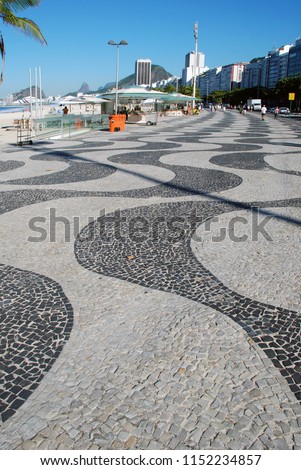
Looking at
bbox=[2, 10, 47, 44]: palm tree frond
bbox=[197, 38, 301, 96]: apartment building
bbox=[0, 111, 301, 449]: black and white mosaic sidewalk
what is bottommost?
bbox=[0, 111, 301, 449]: black and white mosaic sidewalk

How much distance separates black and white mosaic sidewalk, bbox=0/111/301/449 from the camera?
235 cm

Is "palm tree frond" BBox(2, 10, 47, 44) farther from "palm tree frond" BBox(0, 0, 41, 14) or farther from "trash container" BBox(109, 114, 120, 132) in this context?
"trash container" BBox(109, 114, 120, 132)

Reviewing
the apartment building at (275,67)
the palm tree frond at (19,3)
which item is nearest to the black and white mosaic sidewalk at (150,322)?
the palm tree frond at (19,3)

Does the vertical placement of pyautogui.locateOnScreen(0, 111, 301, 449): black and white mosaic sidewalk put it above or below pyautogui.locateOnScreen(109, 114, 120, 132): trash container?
below

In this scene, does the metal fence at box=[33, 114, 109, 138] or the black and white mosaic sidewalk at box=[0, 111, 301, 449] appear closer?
the black and white mosaic sidewalk at box=[0, 111, 301, 449]

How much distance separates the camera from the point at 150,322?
3.40 meters

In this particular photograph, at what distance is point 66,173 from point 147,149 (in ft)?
17.7

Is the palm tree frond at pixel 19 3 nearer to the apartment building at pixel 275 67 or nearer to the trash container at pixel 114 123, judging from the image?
the trash container at pixel 114 123

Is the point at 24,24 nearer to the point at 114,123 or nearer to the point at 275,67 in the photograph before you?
the point at 114,123

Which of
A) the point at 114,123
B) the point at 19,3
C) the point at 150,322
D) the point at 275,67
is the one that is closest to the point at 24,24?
the point at 19,3

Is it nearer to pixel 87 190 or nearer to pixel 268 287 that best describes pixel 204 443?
pixel 268 287

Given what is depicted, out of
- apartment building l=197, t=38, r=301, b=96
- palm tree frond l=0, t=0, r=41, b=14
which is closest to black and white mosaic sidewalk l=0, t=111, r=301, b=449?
palm tree frond l=0, t=0, r=41, b=14

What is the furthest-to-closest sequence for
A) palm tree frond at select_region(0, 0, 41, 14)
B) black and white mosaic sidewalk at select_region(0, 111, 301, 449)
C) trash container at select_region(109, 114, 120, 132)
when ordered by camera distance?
trash container at select_region(109, 114, 120, 132), palm tree frond at select_region(0, 0, 41, 14), black and white mosaic sidewalk at select_region(0, 111, 301, 449)

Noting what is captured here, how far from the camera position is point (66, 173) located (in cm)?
1009
